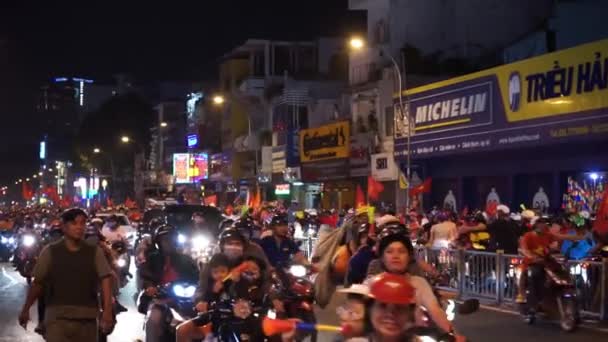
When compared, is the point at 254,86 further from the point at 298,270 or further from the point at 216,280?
the point at 216,280

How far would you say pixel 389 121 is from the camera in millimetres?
43812

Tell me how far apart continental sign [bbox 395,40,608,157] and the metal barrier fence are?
943cm

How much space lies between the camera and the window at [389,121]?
43.3m

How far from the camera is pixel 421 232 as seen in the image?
24.5 metres

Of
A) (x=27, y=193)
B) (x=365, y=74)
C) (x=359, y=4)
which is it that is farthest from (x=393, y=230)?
(x=27, y=193)

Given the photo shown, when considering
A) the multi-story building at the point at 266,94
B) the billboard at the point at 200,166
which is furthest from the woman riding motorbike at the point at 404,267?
the billboard at the point at 200,166

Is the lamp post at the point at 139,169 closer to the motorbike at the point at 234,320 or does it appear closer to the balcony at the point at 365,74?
the balcony at the point at 365,74

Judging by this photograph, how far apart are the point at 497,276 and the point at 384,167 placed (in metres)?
24.7

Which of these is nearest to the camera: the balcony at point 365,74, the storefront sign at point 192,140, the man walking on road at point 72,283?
the man walking on road at point 72,283

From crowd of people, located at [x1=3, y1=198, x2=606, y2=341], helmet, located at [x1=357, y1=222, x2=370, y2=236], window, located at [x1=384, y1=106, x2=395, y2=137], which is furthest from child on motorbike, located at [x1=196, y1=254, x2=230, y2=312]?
window, located at [x1=384, y1=106, x2=395, y2=137]

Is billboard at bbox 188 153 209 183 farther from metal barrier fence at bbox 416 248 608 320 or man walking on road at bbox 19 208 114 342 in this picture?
man walking on road at bbox 19 208 114 342

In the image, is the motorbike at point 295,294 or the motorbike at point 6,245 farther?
the motorbike at point 6,245

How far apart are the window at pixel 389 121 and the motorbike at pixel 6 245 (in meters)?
16.2

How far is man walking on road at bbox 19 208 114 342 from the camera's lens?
8734 millimetres
